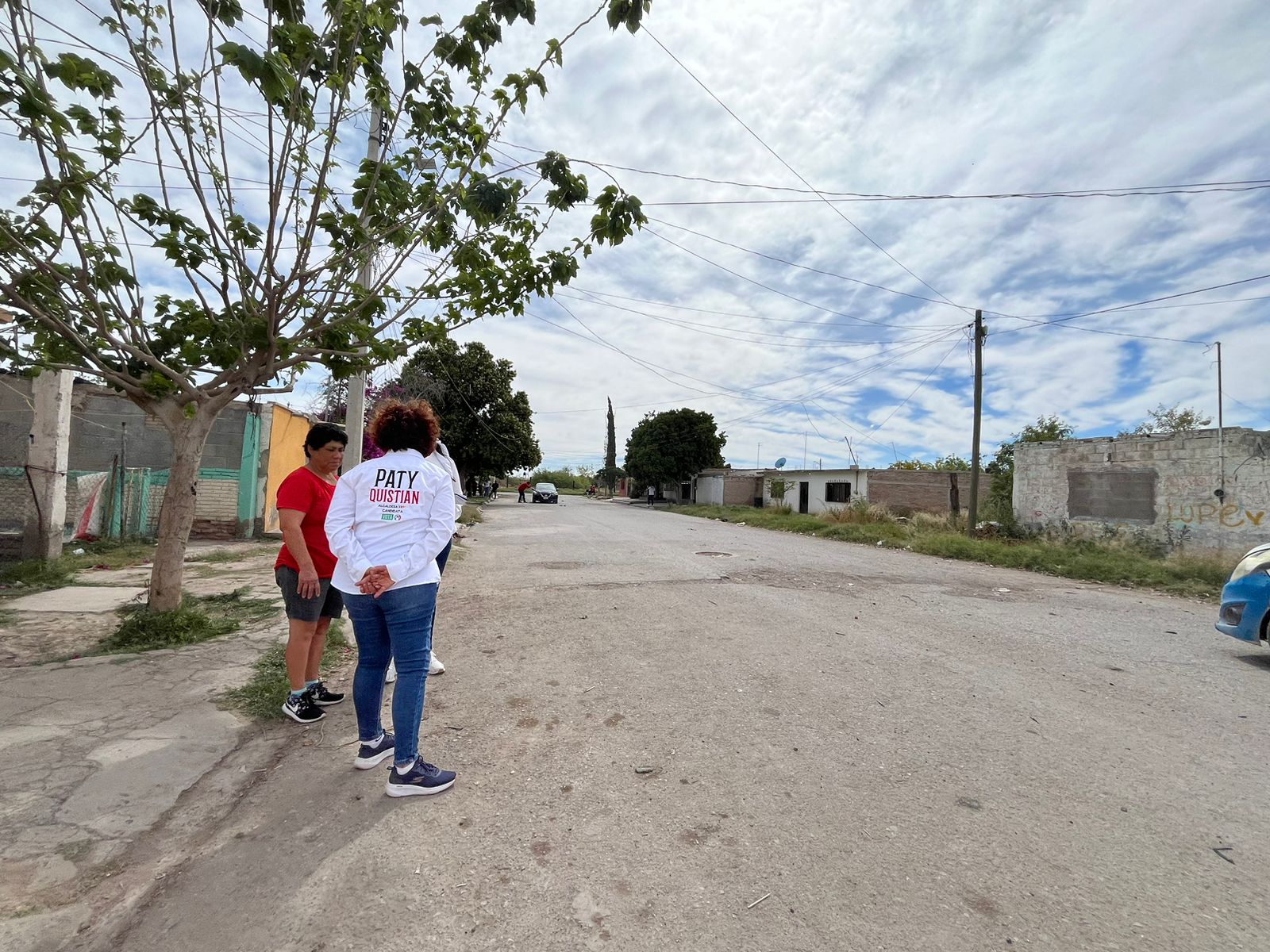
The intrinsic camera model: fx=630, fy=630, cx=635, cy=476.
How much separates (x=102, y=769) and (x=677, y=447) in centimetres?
4056

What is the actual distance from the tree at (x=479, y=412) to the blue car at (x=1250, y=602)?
29461 mm

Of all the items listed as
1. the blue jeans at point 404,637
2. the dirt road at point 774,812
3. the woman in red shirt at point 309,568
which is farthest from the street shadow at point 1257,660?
the woman in red shirt at point 309,568

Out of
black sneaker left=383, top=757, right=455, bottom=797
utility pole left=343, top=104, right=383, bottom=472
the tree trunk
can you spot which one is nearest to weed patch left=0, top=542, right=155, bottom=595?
the tree trunk

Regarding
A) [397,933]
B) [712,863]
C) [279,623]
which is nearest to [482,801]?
[397,933]

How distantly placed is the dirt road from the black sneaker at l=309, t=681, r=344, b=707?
0.11 m

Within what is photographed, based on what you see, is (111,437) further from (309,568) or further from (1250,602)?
(1250,602)

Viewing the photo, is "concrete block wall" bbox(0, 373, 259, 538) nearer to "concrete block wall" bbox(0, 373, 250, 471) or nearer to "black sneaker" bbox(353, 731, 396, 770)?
"concrete block wall" bbox(0, 373, 250, 471)

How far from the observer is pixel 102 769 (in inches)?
111

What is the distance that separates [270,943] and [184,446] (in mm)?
4328

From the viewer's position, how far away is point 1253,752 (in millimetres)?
3260

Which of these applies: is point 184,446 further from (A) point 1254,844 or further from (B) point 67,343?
(A) point 1254,844

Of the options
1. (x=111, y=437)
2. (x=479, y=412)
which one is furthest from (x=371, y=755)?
(x=479, y=412)

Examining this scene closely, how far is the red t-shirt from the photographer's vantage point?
3.46 m

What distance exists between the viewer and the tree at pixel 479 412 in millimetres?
32344
